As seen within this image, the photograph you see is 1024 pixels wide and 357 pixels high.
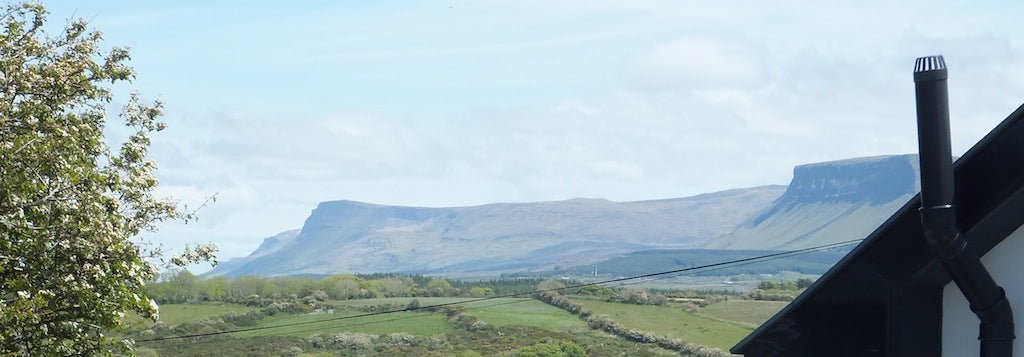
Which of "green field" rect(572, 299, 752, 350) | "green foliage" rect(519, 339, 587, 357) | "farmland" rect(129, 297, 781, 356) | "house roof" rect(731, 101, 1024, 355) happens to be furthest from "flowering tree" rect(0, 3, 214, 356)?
"green field" rect(572, 299, 752, 350)

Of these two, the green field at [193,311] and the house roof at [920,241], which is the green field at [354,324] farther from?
the house roof at [920,241]

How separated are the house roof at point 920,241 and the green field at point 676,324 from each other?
157m

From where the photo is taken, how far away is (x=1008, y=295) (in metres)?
8.38

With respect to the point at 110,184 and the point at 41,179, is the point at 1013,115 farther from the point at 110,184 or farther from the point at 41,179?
the point at 110,184

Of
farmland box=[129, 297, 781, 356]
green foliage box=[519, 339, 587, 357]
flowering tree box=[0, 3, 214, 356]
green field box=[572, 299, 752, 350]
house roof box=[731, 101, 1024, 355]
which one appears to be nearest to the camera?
house roof box=[731, 101, 1024, 355]

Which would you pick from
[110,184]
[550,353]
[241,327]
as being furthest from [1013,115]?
[241,327]

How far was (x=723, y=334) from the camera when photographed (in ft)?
575

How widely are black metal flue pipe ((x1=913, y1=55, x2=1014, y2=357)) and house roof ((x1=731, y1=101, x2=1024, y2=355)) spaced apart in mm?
254

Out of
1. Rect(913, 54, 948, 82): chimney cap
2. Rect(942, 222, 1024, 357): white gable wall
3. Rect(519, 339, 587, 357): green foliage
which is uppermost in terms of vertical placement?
Rect(913, 54, 948, 82): chimney cap

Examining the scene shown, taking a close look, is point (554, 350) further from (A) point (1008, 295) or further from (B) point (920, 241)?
(A) point (1008, 295)

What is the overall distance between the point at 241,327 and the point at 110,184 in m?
152

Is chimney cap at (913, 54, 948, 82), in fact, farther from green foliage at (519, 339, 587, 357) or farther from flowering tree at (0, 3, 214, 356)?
green foliage at (519, 339, 587, 357)

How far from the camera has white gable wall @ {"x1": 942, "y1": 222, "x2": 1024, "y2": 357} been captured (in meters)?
8.33

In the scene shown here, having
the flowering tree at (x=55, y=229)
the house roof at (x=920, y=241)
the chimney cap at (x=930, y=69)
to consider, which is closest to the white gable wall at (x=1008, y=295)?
the house roof at (x=920, y=241)
